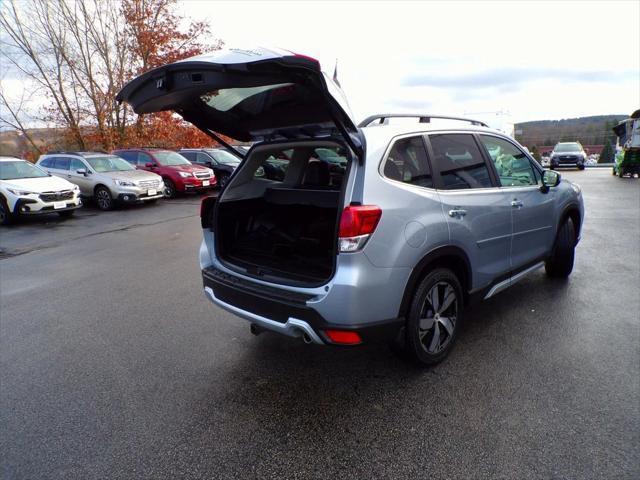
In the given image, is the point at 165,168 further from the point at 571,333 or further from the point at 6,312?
the point at 571,333

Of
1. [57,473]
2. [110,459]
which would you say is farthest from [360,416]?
[57,473]

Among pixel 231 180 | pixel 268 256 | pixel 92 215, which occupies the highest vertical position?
pixel 231 180

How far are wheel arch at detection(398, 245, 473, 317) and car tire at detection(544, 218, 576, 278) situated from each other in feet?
6.05

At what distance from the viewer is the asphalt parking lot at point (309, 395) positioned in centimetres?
215

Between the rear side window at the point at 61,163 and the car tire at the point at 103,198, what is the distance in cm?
152

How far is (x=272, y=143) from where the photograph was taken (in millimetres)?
3363

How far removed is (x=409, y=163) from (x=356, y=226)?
74cm

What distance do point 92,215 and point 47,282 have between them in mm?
6810

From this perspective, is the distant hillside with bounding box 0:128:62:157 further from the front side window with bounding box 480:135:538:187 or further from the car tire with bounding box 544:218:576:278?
the car tire with bounding box 544:218:576:278

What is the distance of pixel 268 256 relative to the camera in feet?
11.0

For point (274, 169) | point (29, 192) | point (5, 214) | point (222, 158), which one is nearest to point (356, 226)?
point (274, 169)

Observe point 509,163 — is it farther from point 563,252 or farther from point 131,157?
point 131,157

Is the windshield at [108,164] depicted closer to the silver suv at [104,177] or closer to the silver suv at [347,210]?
the silver suv at [104,177]

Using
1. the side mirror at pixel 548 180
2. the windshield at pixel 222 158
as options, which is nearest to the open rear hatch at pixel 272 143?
the side mirror at pixel 548 180
